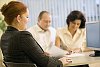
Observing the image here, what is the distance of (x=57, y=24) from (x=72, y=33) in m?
1.47

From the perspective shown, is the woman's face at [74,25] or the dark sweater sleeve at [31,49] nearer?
the dark sweater sleeve at [31,49]

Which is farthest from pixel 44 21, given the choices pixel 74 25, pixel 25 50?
pixel 25 50

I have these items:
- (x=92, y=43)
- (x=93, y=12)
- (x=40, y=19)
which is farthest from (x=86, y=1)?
(x=92, y=43)

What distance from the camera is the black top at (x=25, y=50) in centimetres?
179

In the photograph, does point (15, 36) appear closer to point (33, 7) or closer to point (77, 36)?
point (77, 36)

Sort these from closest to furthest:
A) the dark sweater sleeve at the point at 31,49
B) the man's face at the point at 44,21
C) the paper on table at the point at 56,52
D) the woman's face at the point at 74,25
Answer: the dark sweater sleeve at the point at 31,49 < the paper on table at the point at 56,52 < the woman's face at the point at 74,25 < the man's face at the point at 44,21

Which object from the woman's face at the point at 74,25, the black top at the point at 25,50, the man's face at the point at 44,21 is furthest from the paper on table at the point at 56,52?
the man's face at the point at 44,21

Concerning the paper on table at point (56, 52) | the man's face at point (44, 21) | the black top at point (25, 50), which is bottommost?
the paper on table at point (56, 52)

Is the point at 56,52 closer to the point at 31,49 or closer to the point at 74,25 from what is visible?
the point at 31,49

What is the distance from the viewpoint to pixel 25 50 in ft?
5.89

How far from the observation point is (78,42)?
3.17 meters

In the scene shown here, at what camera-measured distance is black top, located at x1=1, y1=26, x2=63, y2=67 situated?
1.79 meters

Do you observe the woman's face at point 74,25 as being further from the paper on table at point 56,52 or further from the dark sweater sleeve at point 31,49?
the dark sweater sleeve at point 31,49

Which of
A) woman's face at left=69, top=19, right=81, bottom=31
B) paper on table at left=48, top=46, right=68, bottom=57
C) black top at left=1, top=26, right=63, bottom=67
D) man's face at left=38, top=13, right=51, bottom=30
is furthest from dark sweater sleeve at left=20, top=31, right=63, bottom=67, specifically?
man's face at left=38, top=13, right=51, bottom=30
